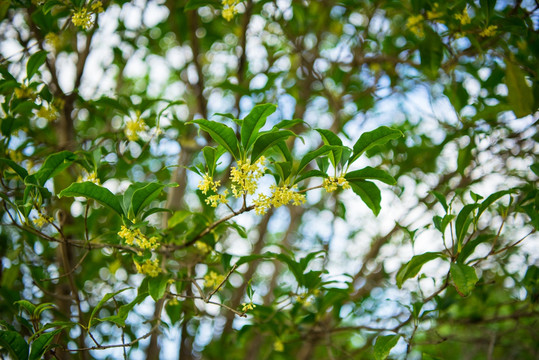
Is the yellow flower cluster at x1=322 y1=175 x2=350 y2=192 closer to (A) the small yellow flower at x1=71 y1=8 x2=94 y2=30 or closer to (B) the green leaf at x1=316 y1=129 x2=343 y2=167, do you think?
(B) the green leaf at x1=316 y1=129 x2=343 y2=167

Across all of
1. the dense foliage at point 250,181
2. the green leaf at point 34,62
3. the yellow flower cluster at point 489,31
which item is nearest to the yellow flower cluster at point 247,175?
the dense foliage at point 250,181

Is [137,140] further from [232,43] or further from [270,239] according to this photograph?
[270,239]

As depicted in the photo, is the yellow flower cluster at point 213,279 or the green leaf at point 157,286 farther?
the yellow flower cluster at point 213,279

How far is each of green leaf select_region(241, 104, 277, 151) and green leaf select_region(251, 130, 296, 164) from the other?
0.06 feet

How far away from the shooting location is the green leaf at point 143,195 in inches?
51.4

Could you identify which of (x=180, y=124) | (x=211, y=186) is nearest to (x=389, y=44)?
(x=180, y=124)

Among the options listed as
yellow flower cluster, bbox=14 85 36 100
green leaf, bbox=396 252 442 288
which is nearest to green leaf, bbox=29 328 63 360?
yellow flower cluster, bbox=14 85 36 100

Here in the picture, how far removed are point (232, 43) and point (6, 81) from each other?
1910 millimetres

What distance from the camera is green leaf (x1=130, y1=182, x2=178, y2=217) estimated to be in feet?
4.29

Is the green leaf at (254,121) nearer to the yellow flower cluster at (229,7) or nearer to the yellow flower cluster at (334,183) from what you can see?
the yellow flower cluster at (334,183)

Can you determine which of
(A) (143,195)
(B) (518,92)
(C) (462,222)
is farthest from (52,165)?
(B) (518,92)

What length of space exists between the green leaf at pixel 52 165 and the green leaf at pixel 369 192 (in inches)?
39.2

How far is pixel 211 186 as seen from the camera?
1339 mm

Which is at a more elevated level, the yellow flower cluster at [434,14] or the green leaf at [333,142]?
the yellow flower cluster at [434,14]
